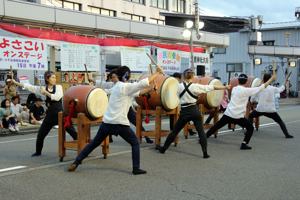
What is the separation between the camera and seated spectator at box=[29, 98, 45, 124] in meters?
14.1

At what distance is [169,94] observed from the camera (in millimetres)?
9055

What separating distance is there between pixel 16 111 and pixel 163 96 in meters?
6.42

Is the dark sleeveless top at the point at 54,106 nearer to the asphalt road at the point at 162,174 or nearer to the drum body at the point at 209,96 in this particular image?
the asphalt road at the point at 162,174

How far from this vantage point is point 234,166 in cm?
726

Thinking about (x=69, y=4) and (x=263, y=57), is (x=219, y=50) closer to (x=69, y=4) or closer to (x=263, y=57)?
(x=263, y=57)

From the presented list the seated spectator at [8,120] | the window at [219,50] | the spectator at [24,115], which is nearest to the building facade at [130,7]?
the window at [219,50]

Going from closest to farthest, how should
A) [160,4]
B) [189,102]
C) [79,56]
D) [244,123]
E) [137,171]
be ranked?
[137,171] < [189,102] < [244,123] < [79,56] < [160,4]

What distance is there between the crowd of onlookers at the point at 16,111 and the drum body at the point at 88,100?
542 centimetres

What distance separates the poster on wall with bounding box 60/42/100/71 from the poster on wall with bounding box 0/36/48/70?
0.74 meters

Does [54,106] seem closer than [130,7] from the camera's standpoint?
Yes

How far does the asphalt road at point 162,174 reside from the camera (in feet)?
18.2

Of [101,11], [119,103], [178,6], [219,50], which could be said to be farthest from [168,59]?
[178,6]

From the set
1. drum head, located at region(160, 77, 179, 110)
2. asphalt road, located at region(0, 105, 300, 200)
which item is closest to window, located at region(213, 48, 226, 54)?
asphalt road, located at region(0, 105, 300, 200)

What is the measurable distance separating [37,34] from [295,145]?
881 cm
